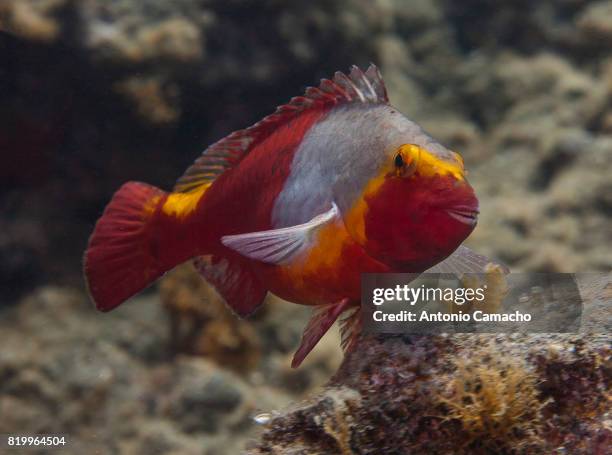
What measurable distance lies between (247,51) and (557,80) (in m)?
3.28

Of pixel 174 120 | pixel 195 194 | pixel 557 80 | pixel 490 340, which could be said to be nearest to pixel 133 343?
pixel 174 120

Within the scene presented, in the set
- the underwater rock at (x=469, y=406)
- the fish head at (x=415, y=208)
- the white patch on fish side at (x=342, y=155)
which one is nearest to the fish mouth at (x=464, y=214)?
the fish head at (x=415, y=208)

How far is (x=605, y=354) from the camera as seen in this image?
1.55 meters

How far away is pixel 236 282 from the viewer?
207 centimetres

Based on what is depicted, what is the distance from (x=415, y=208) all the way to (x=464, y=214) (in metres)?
0.13

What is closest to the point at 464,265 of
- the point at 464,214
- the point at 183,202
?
the point at 464,214

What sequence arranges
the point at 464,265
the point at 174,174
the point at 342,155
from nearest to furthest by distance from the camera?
1. the point at 342,155
2. the point at 464,265
3. the point at 174,174

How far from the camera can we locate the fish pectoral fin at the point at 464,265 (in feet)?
5.91

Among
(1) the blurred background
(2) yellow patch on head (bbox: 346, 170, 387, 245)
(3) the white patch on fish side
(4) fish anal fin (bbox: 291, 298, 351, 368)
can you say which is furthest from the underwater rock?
(1) the blurred background

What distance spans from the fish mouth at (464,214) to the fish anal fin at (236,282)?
0.80 meters

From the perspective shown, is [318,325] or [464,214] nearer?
[464,214]

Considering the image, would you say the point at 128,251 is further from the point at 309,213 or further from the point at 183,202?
the point at 309,213

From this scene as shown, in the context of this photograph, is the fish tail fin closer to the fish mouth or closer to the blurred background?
the fish mouth

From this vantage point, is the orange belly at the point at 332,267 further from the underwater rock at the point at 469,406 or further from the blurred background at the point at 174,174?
the blurred background at the point at 174,174
